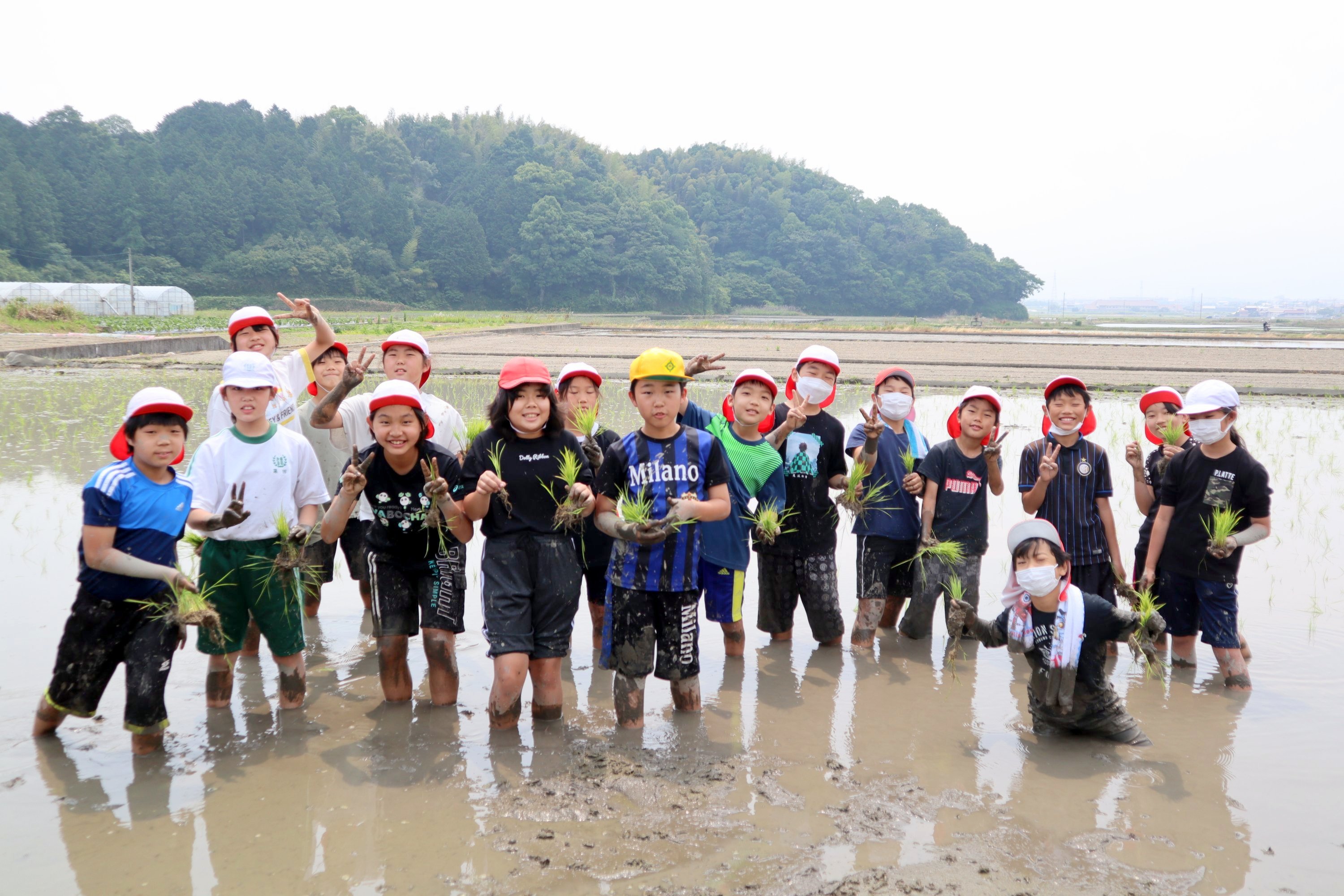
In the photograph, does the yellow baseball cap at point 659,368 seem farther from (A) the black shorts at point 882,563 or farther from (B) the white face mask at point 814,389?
(A) the black shorts at point 882,563

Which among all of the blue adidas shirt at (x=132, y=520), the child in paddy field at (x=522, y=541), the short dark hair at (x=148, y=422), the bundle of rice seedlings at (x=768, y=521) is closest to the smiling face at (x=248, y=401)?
the short dark hair at (x=148, y=422)

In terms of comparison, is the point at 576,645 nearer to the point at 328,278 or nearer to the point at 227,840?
the point at 227,840

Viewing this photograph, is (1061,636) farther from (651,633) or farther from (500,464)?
(500,464)

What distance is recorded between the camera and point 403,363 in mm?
5277

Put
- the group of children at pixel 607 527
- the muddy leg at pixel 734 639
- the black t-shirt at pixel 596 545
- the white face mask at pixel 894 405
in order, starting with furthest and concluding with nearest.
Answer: the white face mask at pixel 894 405, the muddy leg at pixel 734 639, the black t-shirt at pixel 596 545, the group of children at pixel 607 527

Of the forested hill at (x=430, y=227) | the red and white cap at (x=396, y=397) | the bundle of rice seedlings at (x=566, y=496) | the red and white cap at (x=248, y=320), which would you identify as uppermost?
the forested hill at (x=430, y=227)

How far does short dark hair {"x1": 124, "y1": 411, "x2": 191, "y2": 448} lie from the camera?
12.9 ft

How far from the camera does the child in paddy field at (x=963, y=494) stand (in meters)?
5.48

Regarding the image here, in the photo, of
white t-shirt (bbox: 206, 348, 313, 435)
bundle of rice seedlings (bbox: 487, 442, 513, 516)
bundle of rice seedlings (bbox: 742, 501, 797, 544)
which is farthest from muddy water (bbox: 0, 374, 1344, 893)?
white t-shirt (bbox: 206, 348, 313, 435)

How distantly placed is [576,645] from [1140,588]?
321cm

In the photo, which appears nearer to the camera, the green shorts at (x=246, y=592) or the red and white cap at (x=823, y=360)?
the green shorts at (x=246, y=592)

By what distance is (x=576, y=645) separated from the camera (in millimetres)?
5625

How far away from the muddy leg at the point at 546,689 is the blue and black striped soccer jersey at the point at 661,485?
0.49 meters

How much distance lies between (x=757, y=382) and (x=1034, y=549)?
5.35 ft
